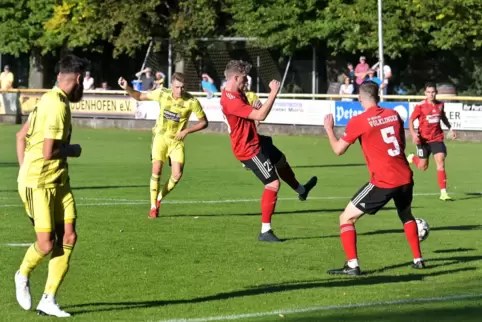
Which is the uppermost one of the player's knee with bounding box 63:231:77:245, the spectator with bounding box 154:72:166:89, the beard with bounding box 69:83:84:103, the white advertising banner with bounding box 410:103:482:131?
the beard with bounding box 69:83:84:103

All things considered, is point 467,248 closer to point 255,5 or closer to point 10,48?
point 255,5

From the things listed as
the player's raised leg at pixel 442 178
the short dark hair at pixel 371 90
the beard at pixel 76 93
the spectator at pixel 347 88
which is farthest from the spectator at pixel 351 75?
the beard at pixel 76 93

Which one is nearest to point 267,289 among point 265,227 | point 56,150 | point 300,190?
point 56,150

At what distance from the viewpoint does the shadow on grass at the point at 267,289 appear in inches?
361

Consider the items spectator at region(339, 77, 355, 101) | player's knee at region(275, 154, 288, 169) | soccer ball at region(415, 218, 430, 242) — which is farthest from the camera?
spectator at region(339, 77, 355, 101)

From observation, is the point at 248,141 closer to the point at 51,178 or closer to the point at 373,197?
the point at 373,197

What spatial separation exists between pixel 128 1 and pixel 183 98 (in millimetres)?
30958

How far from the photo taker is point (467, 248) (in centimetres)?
1290

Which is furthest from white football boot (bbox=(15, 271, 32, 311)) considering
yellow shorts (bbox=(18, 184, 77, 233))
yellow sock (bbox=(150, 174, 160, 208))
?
yellow sock (bbox=(150, 174, 160, 208))

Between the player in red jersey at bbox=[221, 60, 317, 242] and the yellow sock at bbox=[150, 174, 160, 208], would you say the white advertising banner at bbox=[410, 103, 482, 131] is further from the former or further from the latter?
the player in red jersey at bbox=[221, 60, 317, 242]

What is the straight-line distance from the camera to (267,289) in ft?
33.1

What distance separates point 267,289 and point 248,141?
399cm

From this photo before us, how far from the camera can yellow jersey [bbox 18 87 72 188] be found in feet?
A: 27.8

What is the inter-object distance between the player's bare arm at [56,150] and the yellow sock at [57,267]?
28.5 inches
